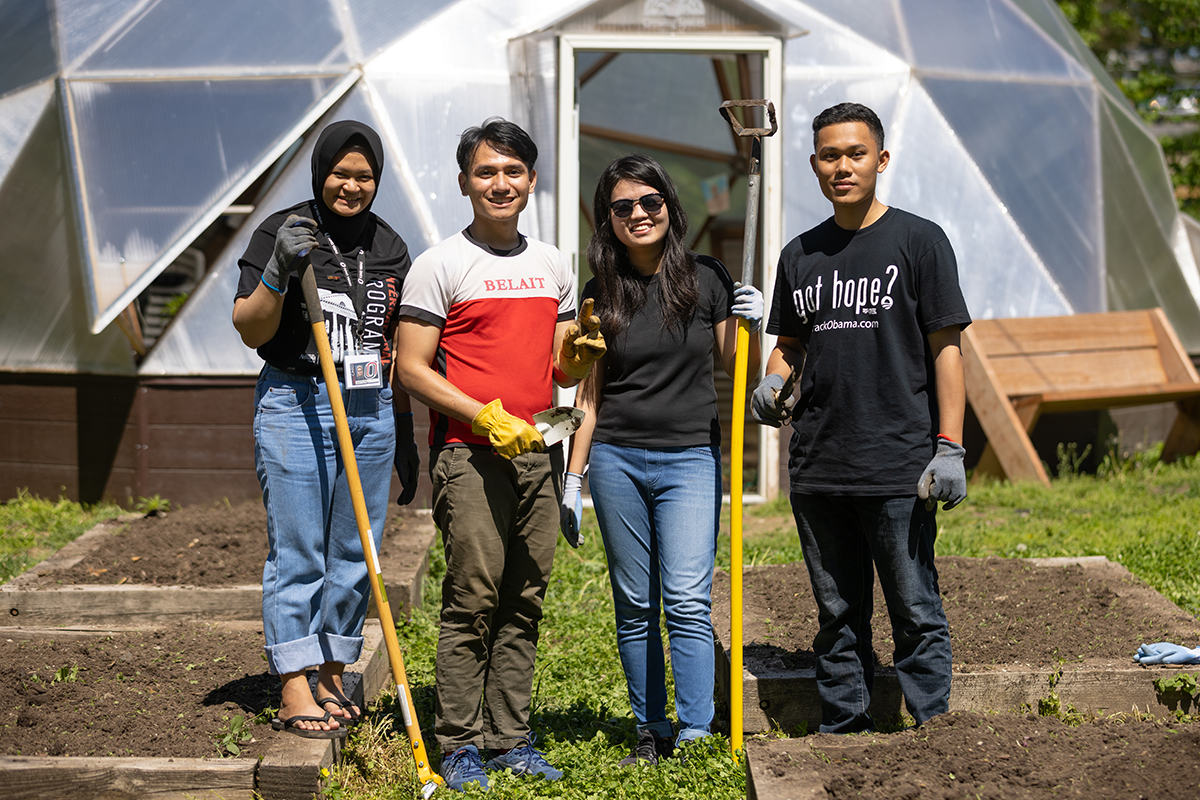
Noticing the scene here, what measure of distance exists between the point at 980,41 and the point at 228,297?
5.75m

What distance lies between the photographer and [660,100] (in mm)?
14078

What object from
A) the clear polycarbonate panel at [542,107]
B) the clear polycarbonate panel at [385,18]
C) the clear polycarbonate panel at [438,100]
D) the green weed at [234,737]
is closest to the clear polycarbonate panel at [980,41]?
the clear polycarbonate panel at [542,107]

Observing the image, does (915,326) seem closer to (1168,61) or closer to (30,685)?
(30,685)

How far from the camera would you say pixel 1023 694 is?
3.81 metres

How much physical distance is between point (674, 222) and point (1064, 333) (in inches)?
209

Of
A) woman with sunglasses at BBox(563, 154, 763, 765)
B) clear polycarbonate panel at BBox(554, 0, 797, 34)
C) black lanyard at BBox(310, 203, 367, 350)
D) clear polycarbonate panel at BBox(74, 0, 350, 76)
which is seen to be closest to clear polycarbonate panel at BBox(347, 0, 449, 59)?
clear polycarbonate panel at BBox(74, 0, 350, 76)

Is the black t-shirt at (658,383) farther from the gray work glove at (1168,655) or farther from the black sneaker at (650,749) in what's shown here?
the gray work glove at (1168,655)

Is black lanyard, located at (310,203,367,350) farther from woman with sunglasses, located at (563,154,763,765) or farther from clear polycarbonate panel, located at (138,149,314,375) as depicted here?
clear polycarbonate panel, located at (138,149,314,375)

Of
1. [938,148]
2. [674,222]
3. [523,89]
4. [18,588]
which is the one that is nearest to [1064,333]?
[938,148]

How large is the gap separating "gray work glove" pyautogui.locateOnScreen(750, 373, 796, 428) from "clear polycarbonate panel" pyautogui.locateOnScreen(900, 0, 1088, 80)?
517 cm

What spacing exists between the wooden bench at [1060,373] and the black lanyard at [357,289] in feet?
16.6

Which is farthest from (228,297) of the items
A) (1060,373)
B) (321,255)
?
(1060,373)

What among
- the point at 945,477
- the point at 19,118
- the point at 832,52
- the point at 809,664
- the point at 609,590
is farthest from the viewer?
the point at 832,52

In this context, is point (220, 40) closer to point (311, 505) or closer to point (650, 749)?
point (311, 505)
